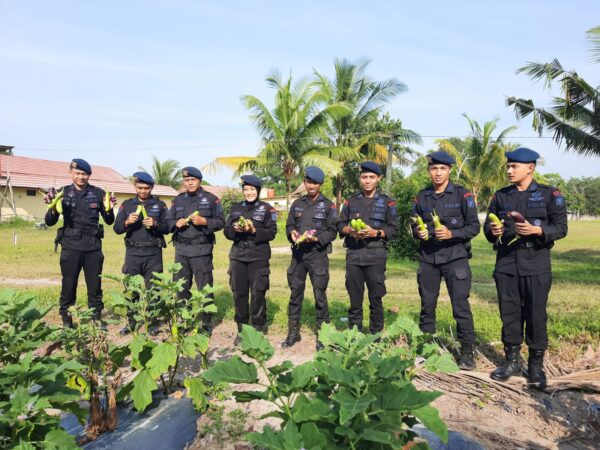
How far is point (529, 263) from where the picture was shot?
3723mm

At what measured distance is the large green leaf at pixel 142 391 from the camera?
264cm

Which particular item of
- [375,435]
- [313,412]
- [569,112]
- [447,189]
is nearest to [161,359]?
[313,412]

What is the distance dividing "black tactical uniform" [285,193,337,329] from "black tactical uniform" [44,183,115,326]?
2.19 metres

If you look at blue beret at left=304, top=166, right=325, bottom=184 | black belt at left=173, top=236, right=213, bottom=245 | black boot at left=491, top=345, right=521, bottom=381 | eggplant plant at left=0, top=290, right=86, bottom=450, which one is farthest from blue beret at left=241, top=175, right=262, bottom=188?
black boot at left=491, top=345, right=521, bottom=381

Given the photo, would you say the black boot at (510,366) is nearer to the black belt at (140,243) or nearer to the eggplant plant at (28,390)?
the eggplant plant at (28,390)

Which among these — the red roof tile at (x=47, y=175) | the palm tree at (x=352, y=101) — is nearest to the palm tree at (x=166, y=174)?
the red roof tile at (x=47, y=175)

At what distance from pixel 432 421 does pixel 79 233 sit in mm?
4652

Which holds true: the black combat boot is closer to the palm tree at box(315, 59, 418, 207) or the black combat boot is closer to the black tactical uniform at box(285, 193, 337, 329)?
the black tactical uniform at box(285, 193, 337, 329)

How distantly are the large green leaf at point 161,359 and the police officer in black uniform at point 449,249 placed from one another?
2.47 m

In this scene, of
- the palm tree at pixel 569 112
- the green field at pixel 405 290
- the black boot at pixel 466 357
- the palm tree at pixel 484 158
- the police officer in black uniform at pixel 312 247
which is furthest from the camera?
the palm tree at pixel 484 158

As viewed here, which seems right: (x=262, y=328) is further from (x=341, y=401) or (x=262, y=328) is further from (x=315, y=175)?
(x=341, y=401)

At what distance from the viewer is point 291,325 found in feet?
15.9

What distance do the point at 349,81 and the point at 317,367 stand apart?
71.1 feet

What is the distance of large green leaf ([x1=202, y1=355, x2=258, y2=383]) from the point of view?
1.66 meters
